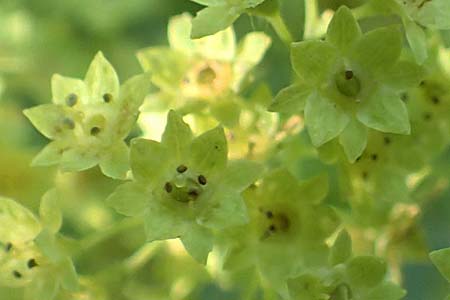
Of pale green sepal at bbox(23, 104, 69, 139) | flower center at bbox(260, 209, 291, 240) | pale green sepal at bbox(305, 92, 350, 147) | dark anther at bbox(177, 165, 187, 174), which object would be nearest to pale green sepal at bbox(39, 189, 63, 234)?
pale green sepal at bbox(23, 104, 69, 139)

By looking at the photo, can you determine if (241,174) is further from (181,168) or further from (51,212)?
(51,212)

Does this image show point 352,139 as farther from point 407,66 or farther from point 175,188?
point 175,188

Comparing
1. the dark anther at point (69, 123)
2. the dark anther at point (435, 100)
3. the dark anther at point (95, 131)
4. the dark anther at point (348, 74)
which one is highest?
the dark anther at point (348, 74)

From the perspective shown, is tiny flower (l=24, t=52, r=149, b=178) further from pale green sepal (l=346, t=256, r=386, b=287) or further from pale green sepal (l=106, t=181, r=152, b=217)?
pale green sepal (l=346, t=256, r=386, b=287)

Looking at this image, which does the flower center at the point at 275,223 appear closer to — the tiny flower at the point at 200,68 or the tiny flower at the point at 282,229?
the tiny flower at the point at 282,229

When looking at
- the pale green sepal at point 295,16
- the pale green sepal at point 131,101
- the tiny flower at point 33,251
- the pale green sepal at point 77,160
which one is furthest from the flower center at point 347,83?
the tiny flower at point 33,251

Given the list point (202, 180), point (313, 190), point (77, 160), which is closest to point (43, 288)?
point (77, 160)
